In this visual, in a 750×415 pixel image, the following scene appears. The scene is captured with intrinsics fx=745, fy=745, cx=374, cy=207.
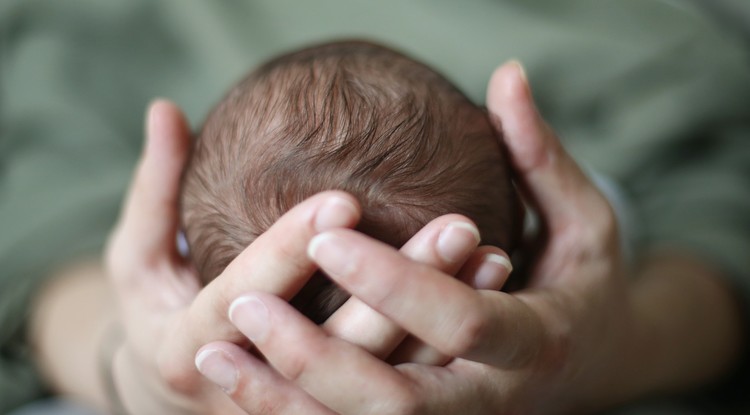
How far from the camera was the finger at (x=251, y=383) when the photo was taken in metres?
0.66

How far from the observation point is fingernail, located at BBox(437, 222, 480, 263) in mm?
606

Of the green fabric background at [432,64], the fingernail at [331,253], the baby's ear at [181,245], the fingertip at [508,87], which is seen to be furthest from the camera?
the green fabric background at [432,64]

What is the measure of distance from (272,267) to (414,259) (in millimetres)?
119

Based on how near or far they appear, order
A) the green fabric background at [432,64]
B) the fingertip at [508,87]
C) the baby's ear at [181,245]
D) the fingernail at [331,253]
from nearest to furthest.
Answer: the fingernail at [331,253] → the fingertip at [508,87] → the baby's ear at [181,245] → the green fabric background at [432,64]

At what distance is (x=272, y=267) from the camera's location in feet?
2.04

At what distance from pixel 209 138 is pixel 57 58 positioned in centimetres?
81

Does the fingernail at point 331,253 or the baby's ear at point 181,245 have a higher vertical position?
the fingernail at point 331,253

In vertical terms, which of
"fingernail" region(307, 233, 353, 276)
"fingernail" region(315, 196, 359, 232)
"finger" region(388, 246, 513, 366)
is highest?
"fingernail" region(315, 196, 359, 232)

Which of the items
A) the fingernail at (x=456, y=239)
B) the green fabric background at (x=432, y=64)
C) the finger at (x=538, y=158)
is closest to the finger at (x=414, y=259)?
the fingernail at (x=456, y=239)

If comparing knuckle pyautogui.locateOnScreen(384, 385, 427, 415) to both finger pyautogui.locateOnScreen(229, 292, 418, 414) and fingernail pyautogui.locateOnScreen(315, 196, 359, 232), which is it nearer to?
finger pyautogui.locateOnScreen(229, 292, 418, 414)

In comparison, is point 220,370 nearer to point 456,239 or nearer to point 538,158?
point 456,239

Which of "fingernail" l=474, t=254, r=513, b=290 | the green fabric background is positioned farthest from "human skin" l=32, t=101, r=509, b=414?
the green fabric background

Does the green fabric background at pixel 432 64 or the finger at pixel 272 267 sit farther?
the green fabric background at pixel 432 64

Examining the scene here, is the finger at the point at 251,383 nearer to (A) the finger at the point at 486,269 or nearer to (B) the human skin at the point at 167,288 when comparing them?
(B) the human skin at the point at 167,288
